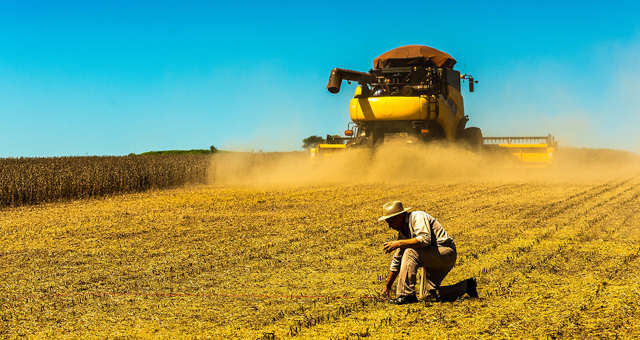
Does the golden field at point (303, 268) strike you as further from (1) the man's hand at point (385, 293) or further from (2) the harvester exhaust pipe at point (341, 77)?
(2) the harvester exhaust pipe at point (341, 77)

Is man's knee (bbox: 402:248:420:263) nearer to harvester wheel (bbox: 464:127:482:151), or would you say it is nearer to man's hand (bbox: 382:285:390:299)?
man's hand (bbox: 382:285:390:299)

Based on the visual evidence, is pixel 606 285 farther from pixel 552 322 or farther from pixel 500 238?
pixel 500 238

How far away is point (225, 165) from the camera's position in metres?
25.9

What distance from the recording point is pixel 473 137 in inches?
842

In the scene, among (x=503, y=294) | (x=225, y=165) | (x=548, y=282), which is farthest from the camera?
(x=225, y=165)

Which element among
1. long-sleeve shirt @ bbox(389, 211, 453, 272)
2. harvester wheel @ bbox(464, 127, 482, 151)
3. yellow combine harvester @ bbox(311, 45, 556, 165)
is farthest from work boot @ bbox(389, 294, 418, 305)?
harvester wheel @ bbox(464, 127, 482, 151)

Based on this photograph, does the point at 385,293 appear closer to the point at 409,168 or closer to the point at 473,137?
the point at 409,168

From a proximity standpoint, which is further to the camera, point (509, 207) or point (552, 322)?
point (509, 207)

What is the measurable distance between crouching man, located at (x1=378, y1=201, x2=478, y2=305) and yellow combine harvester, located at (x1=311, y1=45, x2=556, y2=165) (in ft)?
42.2

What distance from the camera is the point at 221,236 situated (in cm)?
968

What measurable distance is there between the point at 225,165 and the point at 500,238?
Answer: 59.6 ft

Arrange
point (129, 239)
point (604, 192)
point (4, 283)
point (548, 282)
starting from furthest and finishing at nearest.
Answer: point (604, 192)
point (129, 239)
point (4, 283)
point (548, 282)

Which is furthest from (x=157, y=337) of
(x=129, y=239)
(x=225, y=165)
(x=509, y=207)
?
(x=225, y=165)

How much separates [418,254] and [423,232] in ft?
0.86
